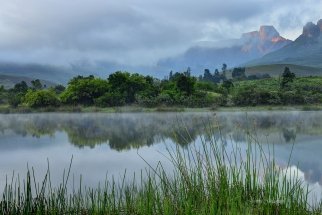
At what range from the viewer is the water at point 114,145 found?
18250 millimetres

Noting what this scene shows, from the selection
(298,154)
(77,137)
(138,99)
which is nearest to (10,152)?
(77,137)

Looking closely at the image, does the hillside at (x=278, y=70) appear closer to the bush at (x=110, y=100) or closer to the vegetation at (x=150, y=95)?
the vegetation at (x=150, y=95)

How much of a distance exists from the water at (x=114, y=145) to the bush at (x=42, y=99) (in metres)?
11.0

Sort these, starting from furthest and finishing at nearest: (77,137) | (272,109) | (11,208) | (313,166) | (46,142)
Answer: (272,109)
(77,137)
(46,142)
(313,166)
(11,208)

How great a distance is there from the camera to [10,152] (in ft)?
82.9

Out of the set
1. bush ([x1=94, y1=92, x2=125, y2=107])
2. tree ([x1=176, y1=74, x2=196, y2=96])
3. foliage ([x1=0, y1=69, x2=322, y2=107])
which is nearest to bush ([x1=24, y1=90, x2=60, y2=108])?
foliage ([x1=0, y1=69, x2=322, y2=107])

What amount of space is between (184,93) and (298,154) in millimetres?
30768

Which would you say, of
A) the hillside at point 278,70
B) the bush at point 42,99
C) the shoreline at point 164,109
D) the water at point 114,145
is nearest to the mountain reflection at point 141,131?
the water at point 114,145

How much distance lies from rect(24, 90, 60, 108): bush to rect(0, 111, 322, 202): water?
10993 mm

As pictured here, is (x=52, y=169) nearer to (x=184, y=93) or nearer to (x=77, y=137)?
(x=77, y=137)

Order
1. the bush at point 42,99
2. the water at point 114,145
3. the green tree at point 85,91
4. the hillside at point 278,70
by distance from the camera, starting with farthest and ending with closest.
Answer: the hillside at point 278,70, the bush at point 42,99, the green tree at point 85,91, the water at point 114,145

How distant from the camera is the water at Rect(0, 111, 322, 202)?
18250 millimetres

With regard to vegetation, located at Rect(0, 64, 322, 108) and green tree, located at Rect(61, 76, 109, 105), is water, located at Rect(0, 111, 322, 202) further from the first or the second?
vegetation, located at Rect(0, 64, 322, 108)

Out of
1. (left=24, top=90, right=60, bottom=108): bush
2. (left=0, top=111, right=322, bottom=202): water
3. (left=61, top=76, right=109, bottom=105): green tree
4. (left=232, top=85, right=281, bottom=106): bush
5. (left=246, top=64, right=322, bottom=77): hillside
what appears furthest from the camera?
(left=246, top=64, right=322, bottom=77): hillside
